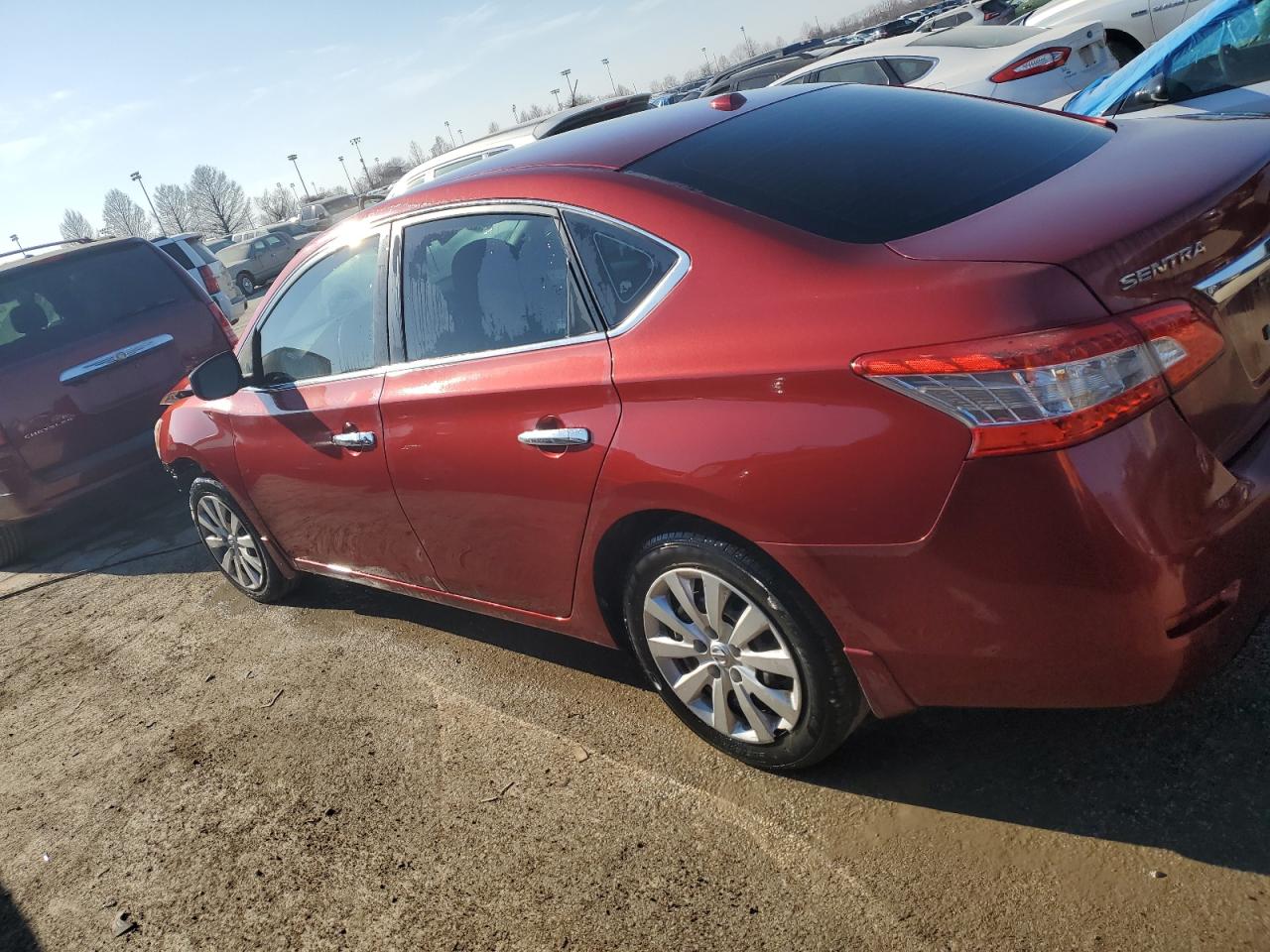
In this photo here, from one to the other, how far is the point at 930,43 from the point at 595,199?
8436 millimetres

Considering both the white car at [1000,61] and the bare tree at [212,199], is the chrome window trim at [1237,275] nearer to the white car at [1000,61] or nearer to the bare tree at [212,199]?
the white car at [1000,61]

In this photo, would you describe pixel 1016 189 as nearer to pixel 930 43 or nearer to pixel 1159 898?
pixel 1159 898

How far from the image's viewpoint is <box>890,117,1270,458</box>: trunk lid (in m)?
1.97

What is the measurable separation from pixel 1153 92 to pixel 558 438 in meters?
4.42

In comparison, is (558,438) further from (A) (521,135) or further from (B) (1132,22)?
(B) (1132,22)

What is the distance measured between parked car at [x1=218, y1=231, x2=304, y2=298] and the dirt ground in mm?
30478

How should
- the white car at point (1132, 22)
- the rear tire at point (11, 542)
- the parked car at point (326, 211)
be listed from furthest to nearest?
the parked car at point (326, 211) < the white car at point (1132, 22) < the rear tire at point (11, 542)

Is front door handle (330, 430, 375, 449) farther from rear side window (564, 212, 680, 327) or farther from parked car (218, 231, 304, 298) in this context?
parked car (218, 231, 304, 298)

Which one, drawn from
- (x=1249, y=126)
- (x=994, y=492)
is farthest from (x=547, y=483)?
(x=1249, y=126)

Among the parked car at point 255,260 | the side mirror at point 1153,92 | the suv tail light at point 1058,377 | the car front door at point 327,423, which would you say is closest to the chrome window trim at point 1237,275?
the suv tail light at point 1058,377

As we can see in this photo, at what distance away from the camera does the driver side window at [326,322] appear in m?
3.54

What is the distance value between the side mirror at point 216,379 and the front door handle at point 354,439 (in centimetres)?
76

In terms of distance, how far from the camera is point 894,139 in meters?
2.74

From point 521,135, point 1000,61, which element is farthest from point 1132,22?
point 521,135
